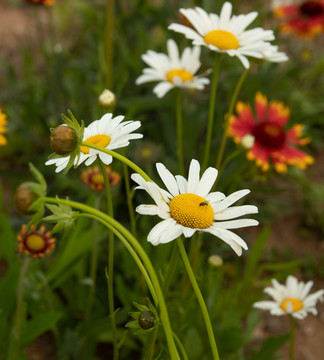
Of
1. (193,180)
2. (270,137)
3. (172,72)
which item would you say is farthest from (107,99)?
(270,137)

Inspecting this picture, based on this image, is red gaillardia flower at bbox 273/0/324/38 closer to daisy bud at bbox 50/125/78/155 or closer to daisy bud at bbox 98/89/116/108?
daisy bud at bbox 98/89/116/108

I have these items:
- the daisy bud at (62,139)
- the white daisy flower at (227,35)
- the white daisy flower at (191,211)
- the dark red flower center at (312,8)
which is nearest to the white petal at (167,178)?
the white daisy flower at (191,211)

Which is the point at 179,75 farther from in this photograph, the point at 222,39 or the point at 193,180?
the point at 193,180

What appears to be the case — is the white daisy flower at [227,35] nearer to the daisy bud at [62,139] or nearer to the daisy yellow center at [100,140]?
the daisy yellow center at [100,140]

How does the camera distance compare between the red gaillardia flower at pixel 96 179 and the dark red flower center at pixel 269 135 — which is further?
the dark red flower center at pixel 269 135

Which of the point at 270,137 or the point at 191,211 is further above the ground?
the point at 191,211

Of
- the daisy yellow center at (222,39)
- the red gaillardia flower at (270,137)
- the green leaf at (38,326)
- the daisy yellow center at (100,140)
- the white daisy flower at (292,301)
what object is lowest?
the green leaf at (38,326)

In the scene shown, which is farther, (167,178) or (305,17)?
(305,17)
